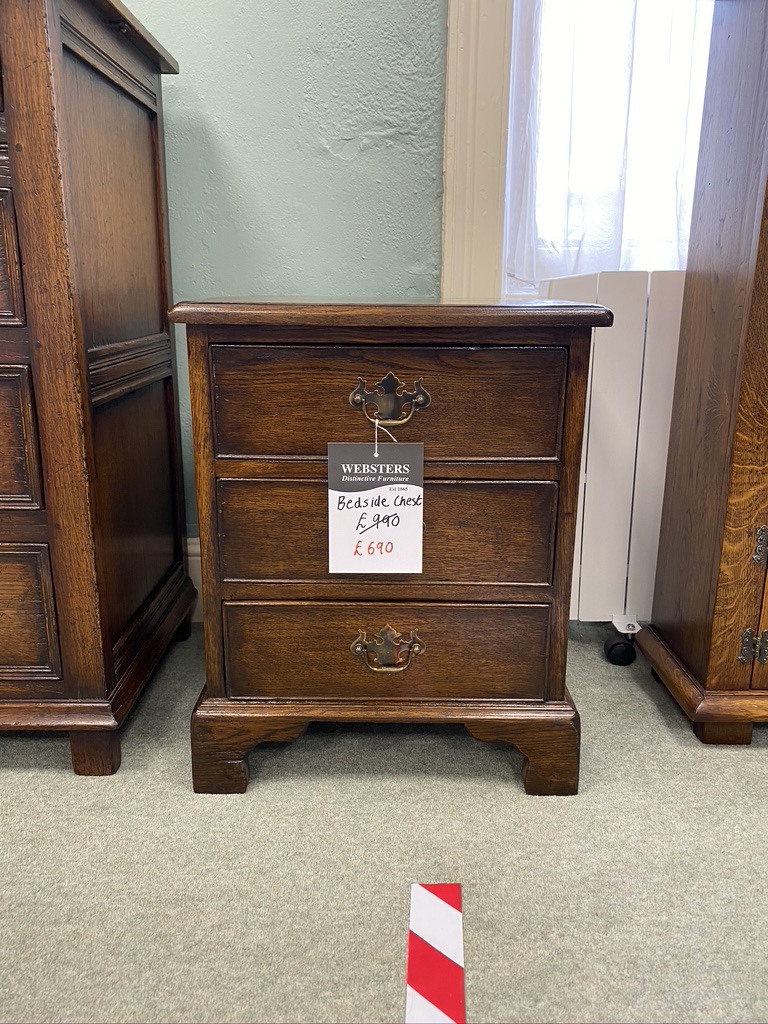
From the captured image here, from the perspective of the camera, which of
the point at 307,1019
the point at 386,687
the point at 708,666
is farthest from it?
the point at 708,666

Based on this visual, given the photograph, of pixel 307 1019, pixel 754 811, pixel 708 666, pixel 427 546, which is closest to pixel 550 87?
pixel 427 546

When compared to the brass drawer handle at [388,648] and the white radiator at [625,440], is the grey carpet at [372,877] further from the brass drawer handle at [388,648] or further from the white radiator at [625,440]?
the white radiator at [625,440]

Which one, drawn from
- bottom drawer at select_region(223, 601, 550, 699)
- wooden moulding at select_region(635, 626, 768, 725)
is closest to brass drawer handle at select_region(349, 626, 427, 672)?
bottom drawer at select_region(223, 601, 550, 699)

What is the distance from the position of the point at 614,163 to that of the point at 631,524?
65cm

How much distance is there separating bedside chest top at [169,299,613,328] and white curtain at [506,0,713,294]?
1.91 ft

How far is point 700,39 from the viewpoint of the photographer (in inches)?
52.6

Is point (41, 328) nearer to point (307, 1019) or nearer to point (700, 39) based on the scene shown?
point (307, 1019)

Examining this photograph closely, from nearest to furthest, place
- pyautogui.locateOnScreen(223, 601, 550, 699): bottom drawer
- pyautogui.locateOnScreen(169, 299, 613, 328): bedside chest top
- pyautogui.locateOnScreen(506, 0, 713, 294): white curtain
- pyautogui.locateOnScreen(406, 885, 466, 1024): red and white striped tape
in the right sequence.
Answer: pyautogui.locateOnScreen(406, 885, 466, 1024): red and white striped tape, pyautogui.locateOnScreen(169, 299, 613, 328): bedside chest top, pyautogui.locateOnScreen(223, 601, 550, 699): bottom drawer, pyautogui.locateOnScreen(506, 0, 713, 294): white curtain

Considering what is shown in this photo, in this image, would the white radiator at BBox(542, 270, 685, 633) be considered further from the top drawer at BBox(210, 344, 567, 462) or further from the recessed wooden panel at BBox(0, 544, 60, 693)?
the recessed wooden panel at BBox(0, 544, 60, 693)

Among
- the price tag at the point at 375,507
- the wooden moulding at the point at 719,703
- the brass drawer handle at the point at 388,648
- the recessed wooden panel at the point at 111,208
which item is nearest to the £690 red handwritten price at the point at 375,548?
the price tag at the point at 375,507

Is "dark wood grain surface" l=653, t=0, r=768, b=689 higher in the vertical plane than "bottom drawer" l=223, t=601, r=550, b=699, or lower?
higher

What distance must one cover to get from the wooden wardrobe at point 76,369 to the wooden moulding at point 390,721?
0.48 ft

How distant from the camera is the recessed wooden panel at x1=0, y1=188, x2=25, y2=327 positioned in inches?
36.7

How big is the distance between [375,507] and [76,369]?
1.36ft
